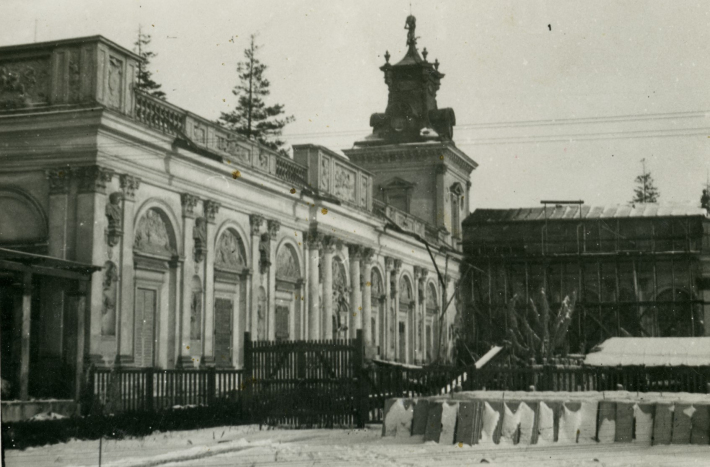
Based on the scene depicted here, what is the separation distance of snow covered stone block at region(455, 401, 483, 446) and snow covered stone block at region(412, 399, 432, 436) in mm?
1071

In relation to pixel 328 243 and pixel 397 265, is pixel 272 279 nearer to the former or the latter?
pixel 328 243

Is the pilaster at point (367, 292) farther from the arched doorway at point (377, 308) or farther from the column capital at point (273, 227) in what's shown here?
the column capital at point (273, 227)

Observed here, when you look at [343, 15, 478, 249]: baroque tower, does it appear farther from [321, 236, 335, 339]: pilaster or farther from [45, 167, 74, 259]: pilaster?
[45, 167, 74, 259]: pilaster

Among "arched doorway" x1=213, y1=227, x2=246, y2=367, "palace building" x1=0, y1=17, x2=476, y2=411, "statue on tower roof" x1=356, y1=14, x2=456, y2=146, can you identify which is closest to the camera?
"palace building" x1=0, y1=17, x2=476, y2=411

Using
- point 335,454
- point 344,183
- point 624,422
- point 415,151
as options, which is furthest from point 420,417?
point 415,151

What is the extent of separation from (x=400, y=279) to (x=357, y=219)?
8126 mm

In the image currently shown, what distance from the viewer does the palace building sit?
67.1 feet

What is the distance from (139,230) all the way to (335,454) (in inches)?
429

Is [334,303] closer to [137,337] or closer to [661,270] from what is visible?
[137,337]

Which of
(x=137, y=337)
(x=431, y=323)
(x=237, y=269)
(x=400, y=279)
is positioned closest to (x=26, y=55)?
(x=137, y=337)

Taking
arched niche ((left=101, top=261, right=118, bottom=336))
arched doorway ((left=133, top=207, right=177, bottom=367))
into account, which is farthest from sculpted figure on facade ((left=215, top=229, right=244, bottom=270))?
arched niche ((left=101, top=261, right=118, bottom=336))

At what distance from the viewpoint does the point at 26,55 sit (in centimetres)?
2170

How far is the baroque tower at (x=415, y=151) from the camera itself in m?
53.1

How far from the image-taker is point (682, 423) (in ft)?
47.3
